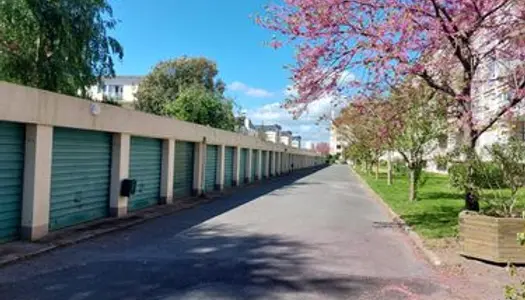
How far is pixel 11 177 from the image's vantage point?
9.29 m

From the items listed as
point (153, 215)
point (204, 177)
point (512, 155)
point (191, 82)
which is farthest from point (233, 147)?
point (191, 82)

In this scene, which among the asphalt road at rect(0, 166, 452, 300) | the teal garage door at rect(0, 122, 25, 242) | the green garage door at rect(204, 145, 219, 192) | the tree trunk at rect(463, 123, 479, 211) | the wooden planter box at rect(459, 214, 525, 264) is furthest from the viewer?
the green garage door at rect(204, 145, 219, 192)

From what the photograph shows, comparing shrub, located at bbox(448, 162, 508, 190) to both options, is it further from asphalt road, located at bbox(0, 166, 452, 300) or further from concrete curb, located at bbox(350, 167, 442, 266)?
asphalt road, located at bbox(0, 166, 452, 300)

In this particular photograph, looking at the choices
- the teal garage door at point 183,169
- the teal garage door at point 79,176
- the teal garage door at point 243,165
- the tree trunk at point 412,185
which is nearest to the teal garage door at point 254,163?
the teal garage door at point 243,165

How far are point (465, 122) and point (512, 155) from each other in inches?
50.4

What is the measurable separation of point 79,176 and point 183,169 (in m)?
8.27

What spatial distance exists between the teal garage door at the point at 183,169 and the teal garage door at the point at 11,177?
9.38 metres

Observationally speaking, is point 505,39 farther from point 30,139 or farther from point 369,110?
point 30,139

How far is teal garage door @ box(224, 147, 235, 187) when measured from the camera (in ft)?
87.6

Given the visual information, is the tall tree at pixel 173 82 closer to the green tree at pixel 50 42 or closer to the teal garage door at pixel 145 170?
the green tree at pixel 50 42

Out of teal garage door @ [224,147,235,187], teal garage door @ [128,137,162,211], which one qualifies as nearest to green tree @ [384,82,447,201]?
teal garage door @ [128,137,162,211]

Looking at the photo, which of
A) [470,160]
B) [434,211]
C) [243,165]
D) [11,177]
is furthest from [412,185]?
[11,177]

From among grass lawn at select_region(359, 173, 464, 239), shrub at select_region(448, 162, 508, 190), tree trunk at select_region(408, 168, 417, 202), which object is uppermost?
shrub at select_region(448, 162, 508, 190)

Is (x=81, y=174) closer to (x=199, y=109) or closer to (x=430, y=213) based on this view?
(x=430, y=213)
